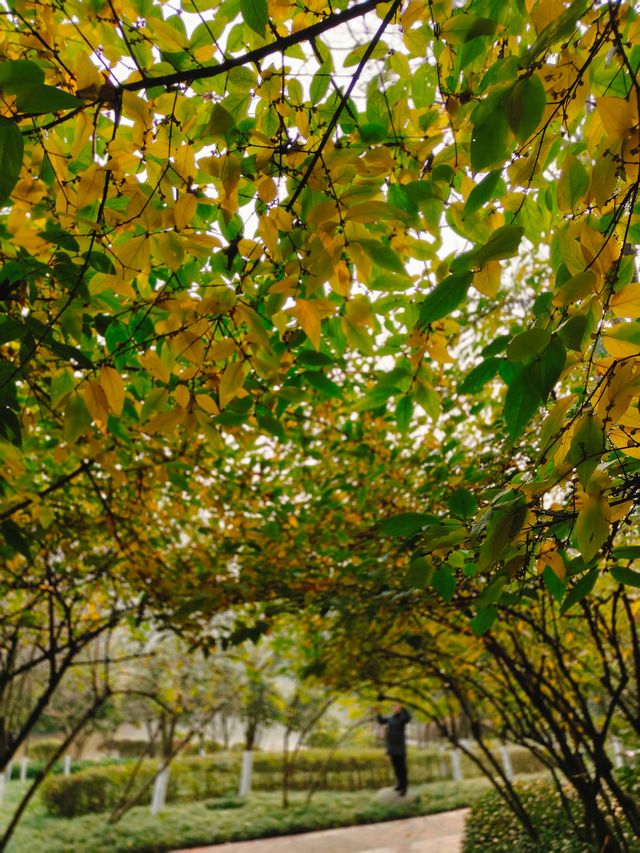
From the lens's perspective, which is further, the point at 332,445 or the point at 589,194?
the point at 332,445

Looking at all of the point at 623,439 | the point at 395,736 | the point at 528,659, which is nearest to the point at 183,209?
the point at 623,439

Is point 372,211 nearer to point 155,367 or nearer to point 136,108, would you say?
point 136,108

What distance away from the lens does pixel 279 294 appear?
1.21 metres

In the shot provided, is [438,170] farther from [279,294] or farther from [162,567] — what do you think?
[162,567]

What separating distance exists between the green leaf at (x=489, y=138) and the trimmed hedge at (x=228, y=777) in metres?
13.2

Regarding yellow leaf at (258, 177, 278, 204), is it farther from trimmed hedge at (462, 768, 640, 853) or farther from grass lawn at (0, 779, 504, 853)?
grass lawn at (0, 779, 504, 853)

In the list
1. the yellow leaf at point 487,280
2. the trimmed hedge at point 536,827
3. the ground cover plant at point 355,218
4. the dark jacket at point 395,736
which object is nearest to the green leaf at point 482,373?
the ground cover plant at point 355,218

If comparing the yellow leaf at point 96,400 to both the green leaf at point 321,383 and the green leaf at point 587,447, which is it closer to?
the green leaf at point 321,383

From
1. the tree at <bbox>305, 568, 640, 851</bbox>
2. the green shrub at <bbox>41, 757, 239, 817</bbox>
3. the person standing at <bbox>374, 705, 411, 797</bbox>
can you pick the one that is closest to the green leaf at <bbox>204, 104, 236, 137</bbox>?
the tree at <bbox>305, 568, 640, 851</bbox>

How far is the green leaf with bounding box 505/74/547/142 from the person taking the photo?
0.75m

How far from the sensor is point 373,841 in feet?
27.1

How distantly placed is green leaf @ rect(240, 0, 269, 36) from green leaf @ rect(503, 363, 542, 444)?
74 cm

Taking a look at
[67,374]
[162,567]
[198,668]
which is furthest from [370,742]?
[67,374]

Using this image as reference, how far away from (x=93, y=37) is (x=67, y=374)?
0.84 meters
